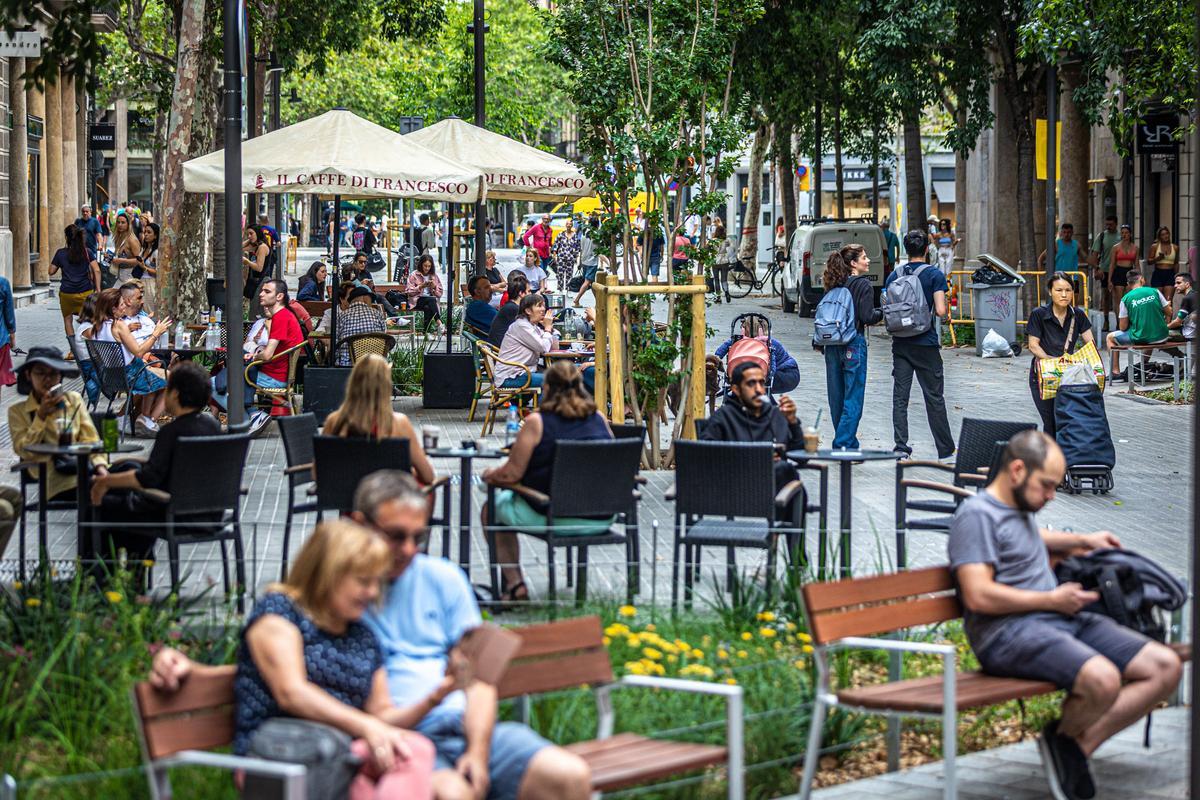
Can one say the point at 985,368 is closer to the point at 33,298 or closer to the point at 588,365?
the point at 588,365

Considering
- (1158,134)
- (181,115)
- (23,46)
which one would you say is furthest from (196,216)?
(1158,134)

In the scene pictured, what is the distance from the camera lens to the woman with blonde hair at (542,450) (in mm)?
8641

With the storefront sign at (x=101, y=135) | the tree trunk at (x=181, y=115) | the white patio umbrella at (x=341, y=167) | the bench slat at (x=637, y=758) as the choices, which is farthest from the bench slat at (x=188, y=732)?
the storefront sign at (x=101, y=135)

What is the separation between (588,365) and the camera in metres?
15.4

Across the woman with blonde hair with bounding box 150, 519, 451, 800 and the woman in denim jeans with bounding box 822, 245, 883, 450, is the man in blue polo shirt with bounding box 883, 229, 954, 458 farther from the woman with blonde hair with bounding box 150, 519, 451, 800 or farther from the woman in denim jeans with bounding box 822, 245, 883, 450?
the woman with blonde hair with bounding box 150, 519, 451, 800

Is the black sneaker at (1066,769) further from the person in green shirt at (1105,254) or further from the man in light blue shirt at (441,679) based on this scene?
the person in green shirt at (1105,254)

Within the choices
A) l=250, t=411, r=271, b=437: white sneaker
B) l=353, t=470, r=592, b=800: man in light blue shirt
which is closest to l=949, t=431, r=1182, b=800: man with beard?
l=353, t=470, r=592, b=800: man in light blue shirt

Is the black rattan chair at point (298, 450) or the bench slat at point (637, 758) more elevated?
the black rattan chair at point (298, 450)

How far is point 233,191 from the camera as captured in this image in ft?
41.5

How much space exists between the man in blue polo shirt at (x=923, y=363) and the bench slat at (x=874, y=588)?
759cm

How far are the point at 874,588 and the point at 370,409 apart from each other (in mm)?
3286

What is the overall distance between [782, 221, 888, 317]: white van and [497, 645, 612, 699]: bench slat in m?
26.5

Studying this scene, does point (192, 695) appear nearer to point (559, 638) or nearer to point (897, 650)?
point (559, 638)

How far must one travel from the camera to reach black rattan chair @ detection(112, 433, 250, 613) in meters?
8.41
